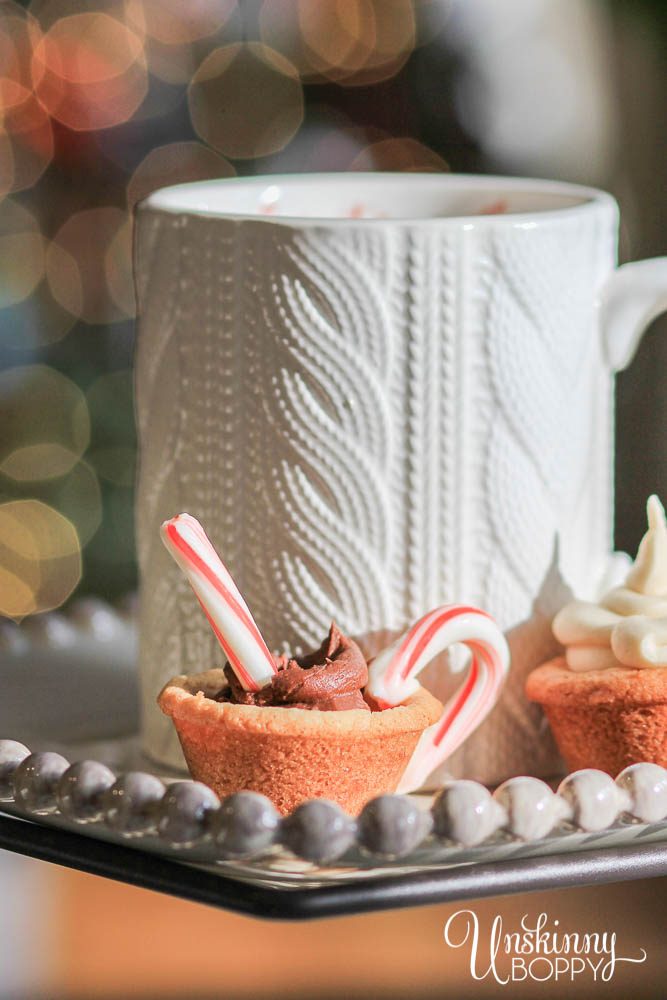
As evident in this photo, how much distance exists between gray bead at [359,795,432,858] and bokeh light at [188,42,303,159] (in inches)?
40.6

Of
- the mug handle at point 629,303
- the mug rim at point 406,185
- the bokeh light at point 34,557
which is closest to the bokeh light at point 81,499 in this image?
the bokeh light at point 34,557

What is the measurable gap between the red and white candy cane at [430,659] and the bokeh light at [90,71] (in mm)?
886

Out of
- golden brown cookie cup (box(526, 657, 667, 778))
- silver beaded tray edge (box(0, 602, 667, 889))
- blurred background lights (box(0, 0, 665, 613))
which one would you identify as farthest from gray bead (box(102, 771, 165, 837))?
blurred background lights (box(0, 0, 665, 613))

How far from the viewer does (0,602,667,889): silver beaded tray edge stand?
47 cm

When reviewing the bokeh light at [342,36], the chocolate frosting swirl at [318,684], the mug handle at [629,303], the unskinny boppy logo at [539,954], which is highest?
the bokeh light at [342,36]

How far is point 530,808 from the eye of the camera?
1.63 ft

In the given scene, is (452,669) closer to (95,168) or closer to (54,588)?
(95,168)

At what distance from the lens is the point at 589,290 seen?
0.67 meters

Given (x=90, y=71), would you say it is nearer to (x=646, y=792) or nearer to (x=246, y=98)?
(x=246, y=98)

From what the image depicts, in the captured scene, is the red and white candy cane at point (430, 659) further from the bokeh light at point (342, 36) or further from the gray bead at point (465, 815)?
the bokeh light at point (342, 36)

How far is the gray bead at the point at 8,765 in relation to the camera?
0.54 m

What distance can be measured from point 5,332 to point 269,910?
1.04 meters

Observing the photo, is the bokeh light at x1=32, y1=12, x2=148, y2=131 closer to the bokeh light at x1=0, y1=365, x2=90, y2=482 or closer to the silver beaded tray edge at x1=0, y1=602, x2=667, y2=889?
the bokeh light at x1=0, y1=365, x2=90, y2=482

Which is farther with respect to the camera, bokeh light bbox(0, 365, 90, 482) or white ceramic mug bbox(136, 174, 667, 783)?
bokeh light bbox(0, 365, 90, 482)
